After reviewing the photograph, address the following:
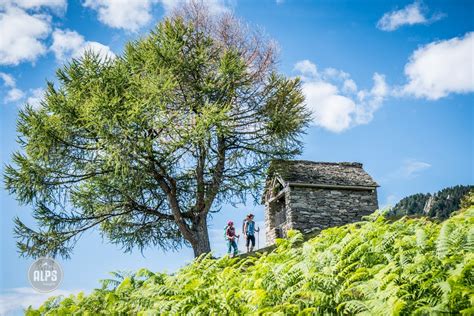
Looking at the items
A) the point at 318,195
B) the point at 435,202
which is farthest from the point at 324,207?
the point at 435,202

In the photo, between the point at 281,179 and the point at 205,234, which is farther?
the point at 281,179

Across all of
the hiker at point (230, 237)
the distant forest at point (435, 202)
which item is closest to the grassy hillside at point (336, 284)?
the hiker at point (230, 237)

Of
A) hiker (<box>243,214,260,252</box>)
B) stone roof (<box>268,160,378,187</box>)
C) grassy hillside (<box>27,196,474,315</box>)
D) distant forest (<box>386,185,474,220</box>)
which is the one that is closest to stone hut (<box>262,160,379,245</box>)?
stone roof (<box>268,160,378,187</box>)

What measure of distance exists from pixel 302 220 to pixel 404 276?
15722mm

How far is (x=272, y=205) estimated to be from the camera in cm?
2538

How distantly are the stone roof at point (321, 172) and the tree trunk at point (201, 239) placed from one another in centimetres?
368

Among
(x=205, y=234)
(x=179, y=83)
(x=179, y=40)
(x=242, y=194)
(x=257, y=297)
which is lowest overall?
(x=257, y=297)

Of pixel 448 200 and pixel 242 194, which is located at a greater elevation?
pixel 448 200

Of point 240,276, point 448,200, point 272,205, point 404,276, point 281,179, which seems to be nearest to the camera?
point 404,276

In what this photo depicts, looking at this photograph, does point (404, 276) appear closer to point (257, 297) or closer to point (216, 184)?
point (257, 297)

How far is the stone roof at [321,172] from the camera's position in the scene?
20953mm

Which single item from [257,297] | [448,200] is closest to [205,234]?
[257,297]

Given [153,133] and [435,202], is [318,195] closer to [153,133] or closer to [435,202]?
[153,133]

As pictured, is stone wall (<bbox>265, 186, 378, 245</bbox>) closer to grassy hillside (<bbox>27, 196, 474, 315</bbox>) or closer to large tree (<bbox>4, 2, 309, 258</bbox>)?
large tree (<bbox>4, 2, 309, 258</bbox>)
